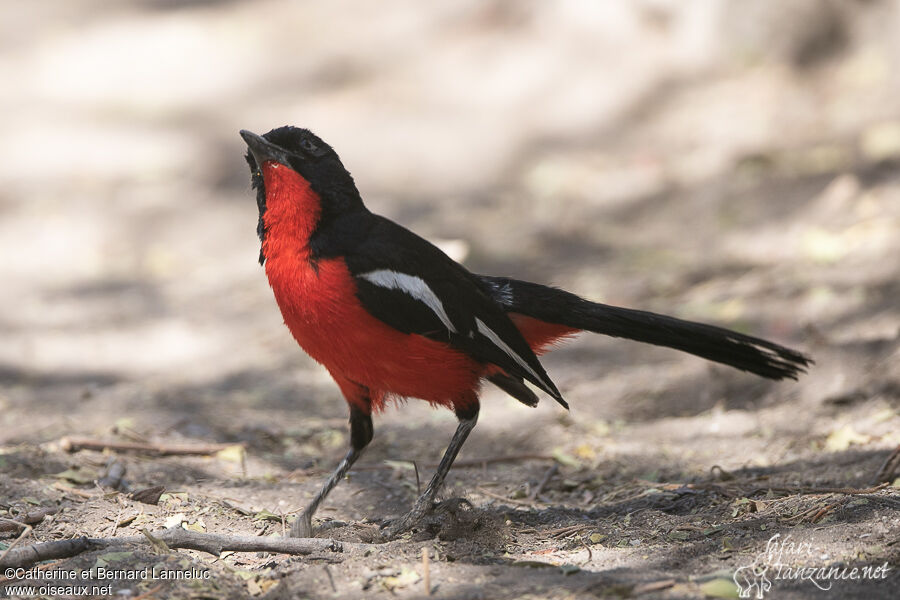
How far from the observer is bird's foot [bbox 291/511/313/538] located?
364 cm

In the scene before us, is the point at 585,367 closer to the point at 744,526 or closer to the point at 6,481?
the point at 744,526

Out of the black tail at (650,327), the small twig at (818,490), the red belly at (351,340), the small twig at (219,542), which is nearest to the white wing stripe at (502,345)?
the red belly at (351,340)

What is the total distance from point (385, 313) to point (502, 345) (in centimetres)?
56

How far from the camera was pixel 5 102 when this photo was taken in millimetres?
12039

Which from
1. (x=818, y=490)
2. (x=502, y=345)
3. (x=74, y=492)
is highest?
(x=502, y=345)

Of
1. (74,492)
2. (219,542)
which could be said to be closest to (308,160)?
(219,542)

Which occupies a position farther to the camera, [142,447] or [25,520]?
[142,447]

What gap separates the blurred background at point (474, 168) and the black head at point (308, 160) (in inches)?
82.2

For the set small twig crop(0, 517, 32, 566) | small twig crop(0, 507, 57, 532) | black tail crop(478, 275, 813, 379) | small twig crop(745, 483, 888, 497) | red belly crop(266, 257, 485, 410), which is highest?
black tail crop(478, 275, 813, 379)

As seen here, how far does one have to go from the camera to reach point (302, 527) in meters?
3.65

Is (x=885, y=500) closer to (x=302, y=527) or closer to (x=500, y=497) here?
(x=500, y=497)

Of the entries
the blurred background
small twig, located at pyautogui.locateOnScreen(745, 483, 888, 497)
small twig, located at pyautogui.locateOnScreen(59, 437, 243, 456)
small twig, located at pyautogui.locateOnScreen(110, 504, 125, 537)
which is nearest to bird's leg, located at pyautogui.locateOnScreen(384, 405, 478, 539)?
small twig, located at pyautogui.locateOnScreen(110, 504, 125, 537)

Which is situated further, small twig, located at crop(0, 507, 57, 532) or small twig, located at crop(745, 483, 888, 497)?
small twig, located at crop(745, 483, 888, 497)

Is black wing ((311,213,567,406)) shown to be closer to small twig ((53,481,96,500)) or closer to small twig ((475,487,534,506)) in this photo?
small twig ((475,487,534,506))
